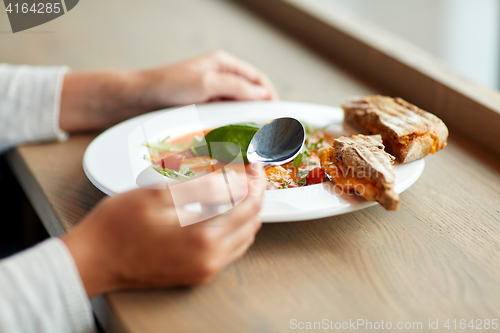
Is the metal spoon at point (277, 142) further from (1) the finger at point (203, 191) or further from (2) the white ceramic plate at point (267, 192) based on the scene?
(1) the finger at point (203, 191)

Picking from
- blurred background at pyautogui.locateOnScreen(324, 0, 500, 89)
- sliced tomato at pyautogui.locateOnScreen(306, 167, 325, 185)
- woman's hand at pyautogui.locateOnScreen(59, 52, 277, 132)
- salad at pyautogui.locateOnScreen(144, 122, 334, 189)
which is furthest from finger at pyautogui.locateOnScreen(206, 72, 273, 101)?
blurred background at pyautogui.locateOnScreen(324, 0, 500, 89)

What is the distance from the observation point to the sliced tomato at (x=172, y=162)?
0.92 metres

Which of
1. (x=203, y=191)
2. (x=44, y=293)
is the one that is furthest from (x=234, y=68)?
(x=44, y=293)

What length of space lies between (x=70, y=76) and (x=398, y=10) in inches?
138

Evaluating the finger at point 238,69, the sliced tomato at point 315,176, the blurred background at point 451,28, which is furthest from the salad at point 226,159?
the blurred background at point 451,28

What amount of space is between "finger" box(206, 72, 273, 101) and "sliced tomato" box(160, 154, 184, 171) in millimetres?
337

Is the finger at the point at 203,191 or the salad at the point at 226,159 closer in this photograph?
the finger at the point at 203,191

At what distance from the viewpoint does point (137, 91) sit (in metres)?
1.19

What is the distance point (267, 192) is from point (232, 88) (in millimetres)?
551

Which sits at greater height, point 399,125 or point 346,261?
point 399,125

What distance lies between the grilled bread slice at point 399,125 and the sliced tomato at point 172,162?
431mm

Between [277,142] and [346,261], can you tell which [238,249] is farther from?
[277,142]

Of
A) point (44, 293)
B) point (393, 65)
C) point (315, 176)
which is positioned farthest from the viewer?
point (393, 65)

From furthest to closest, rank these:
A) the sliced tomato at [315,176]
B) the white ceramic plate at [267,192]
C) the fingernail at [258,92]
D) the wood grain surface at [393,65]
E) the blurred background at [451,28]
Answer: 1. the blurred background at [451,28]
2. the fingernail at [258,92]
3. the wood grain surface at [393,65]
4. the sliced tomato at [315,176]
5. the white ceramic plate at [267,192]
